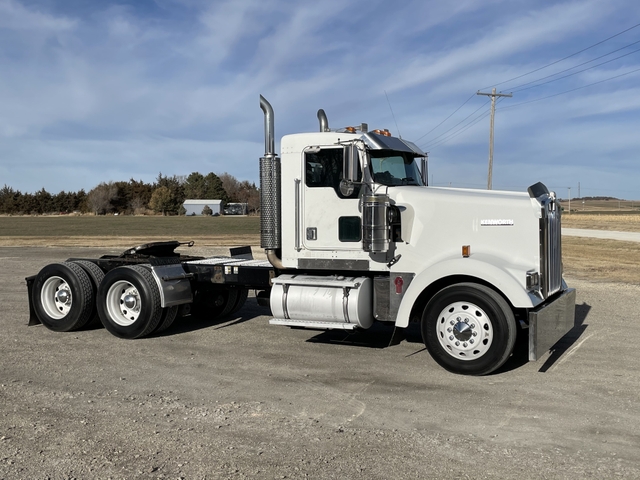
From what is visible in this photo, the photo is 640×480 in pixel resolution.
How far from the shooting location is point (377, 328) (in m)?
9.62

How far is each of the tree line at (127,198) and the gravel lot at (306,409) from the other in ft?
330

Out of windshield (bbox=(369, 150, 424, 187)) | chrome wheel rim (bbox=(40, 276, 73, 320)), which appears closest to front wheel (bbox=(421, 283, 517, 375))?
windshield (bbox=(369, 150, 424, 187))

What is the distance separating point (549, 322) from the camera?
6734 mm

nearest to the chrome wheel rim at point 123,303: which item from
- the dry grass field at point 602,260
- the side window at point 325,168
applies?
the side window at point 325,168

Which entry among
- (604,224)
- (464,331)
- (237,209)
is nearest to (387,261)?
(464,331)

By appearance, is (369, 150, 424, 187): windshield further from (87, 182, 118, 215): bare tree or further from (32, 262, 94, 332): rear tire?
(87, 182, 118, 215): bare tree

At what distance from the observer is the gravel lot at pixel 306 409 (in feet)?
14.6

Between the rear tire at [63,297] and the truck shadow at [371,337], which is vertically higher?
the rear tire at [63,297]

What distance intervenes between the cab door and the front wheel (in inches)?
53.4

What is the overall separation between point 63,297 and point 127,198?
125120 mm

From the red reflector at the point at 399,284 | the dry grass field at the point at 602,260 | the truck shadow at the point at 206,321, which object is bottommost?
the truck shadow at the point at 206,321

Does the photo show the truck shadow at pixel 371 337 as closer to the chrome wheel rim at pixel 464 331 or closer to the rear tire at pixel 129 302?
the chrome wheel rim at pixel 464 331

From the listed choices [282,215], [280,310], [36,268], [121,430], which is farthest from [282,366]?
[36,268]

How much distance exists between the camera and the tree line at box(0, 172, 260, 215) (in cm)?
11669
